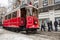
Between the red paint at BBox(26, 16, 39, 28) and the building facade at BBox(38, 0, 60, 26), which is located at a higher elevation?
the building facade at BBox(38, 0, 60, 26)

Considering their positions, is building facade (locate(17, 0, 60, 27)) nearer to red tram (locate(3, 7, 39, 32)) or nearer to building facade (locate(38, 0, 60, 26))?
building facade (locate(38, 0, 60, 26))

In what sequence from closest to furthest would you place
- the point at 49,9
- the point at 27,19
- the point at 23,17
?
the point at 27,19, the point at 23,17, the point at 49,9

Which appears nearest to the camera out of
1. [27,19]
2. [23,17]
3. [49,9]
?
[27,19]

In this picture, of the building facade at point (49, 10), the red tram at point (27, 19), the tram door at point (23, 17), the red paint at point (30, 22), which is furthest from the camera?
the building facade at point (49, 10)

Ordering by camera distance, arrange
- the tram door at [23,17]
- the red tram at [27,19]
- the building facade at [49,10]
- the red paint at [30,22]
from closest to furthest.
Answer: the red paint at [30,22] < the red tram at [27,19] < the tram door at [23,17] < the building facade at [49,10]

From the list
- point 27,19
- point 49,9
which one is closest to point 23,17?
point 27,19

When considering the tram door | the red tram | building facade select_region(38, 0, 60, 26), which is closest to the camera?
the red tram

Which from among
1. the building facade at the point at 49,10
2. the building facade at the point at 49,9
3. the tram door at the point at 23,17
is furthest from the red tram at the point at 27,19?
the building facade at the point at 49,10

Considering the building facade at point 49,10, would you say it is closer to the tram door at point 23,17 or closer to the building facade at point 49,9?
the building facade at point 49,9

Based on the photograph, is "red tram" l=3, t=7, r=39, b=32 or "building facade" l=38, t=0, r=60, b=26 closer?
"red tram" l=3, t=7, r=39, b=32

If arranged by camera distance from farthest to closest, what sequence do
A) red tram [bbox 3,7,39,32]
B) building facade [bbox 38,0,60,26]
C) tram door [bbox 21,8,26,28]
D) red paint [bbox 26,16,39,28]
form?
building facade [bbox 38,0,60,26]
tram door [bbox 21,8,26,28]
red tram [bbox 3,7,39,32]
red paint [bbox 26,16,39,28]

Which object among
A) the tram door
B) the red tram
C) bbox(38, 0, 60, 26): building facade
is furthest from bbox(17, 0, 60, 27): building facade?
the red tram

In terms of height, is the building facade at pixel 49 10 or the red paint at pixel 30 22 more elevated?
the building facade at pixel 49 10

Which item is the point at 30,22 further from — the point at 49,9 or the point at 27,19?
the point at 49,9
